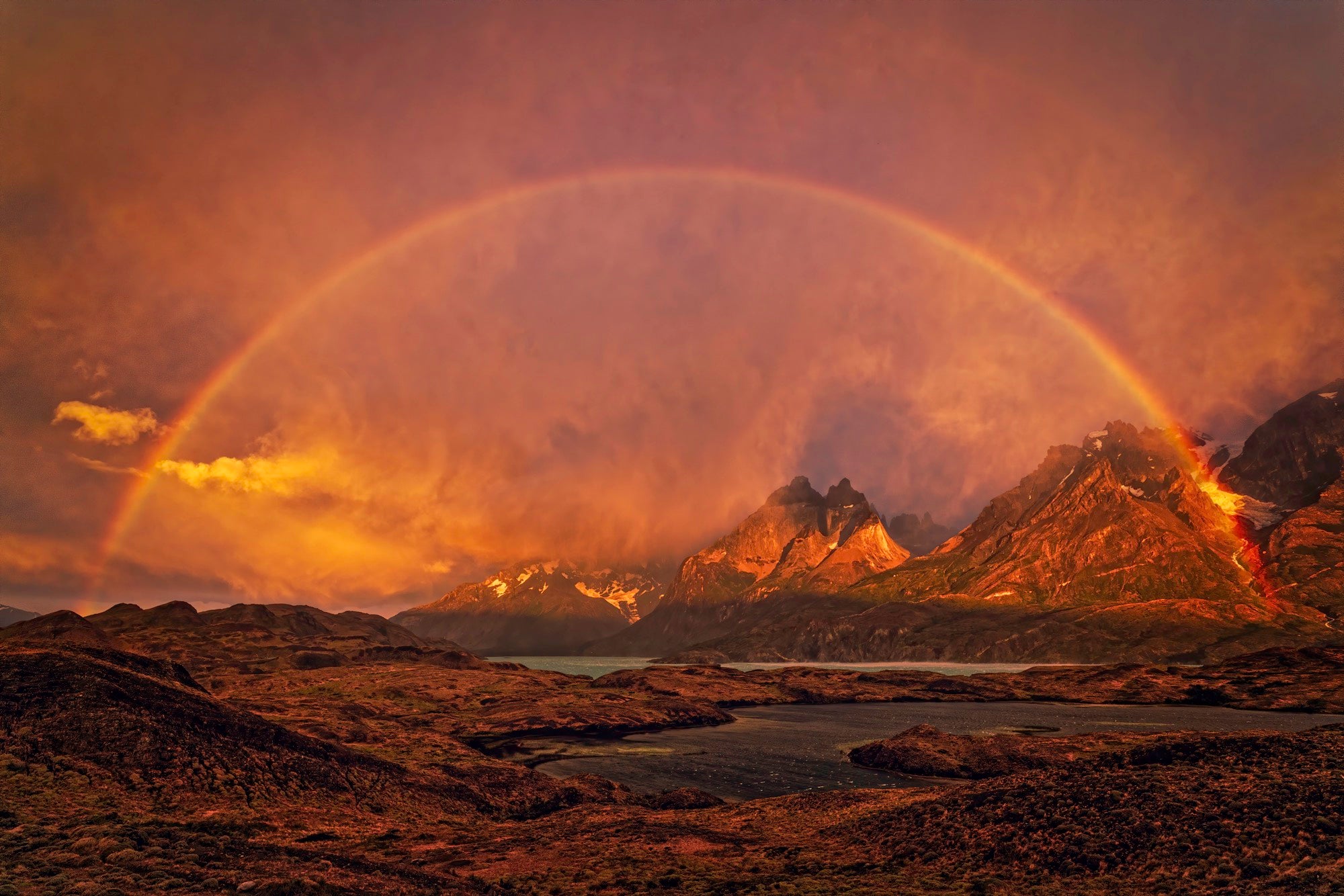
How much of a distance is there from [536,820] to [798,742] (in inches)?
3256

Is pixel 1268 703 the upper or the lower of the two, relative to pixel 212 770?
lower

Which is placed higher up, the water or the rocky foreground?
the rocky foreground

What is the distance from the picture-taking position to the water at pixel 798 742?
8819 centimetres

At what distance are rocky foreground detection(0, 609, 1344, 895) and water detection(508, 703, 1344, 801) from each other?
909 inches

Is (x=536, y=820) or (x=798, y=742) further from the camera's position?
(x=798, y=742)

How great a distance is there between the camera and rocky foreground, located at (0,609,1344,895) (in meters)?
33.0

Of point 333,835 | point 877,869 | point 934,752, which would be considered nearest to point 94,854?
point 333,835

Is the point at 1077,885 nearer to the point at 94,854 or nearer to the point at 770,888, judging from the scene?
the point at 770,888

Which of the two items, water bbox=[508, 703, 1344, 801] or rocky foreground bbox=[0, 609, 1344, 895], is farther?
water bbox=[508, 703, 1344, 801]

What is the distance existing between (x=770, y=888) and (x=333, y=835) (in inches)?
1119

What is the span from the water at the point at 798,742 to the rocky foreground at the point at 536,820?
23086mm

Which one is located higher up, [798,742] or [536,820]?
[536,820]

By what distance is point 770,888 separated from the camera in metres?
36.2

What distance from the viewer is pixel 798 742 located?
128875 millimetres
